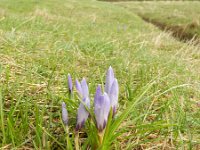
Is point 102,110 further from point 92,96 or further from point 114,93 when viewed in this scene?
point 92,96

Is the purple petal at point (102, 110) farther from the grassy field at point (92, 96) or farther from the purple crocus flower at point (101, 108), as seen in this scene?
the grassy field at point (92, 96)

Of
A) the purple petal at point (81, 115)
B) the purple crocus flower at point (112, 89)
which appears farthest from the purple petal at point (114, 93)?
the purple petal at point (81, 115)

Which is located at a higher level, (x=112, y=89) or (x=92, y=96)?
(x=112, y=89)

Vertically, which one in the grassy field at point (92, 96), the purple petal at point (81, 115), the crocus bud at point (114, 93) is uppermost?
the crocus bud at point (114, 93)

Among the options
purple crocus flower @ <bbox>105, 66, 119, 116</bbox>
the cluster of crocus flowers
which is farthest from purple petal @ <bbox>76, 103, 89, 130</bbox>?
purple crocus flower @ <bbox>105, 66, 119, 116</bbox>

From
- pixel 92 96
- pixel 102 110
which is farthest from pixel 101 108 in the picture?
pixel 92 96

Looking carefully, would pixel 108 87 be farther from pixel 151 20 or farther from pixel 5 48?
pixel 151 20

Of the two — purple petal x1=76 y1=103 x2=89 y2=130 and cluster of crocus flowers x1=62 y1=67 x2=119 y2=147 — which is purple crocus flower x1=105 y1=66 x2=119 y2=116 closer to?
cluster of crocus flowers x1=62 y1=67 x2=119 y2=147

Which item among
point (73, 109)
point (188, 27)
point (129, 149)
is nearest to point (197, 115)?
point (129, 149)
